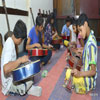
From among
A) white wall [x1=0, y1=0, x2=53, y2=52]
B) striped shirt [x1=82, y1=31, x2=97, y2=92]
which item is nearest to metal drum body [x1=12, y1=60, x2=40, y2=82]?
striped shirt [x1=82, y1=31, x2=97, y2=92]

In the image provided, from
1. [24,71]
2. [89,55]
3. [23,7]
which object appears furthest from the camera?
[23,7]

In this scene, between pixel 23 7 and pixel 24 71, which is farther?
pixel 23 7

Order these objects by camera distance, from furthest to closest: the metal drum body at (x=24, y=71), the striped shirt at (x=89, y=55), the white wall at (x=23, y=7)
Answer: the white wall at (x=23, y=7)
the striped shirt at (x=89, y=55)
the metal drum body at (x=24, y=71)

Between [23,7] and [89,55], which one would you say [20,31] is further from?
[23,7]

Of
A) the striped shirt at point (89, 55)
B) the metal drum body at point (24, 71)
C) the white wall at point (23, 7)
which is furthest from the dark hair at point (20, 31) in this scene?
the white wall at point (23, 7)

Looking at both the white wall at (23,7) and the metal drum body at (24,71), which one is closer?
the metal drum body at (24,71)

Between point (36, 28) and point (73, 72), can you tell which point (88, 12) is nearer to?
point (36, 28)

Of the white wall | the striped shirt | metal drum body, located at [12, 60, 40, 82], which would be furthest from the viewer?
the white wall

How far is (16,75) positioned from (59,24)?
6.08 m

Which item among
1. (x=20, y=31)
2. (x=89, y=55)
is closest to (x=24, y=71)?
(x=20, y=31)

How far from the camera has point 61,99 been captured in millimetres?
1863

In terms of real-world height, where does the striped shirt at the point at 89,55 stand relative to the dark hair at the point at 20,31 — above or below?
below

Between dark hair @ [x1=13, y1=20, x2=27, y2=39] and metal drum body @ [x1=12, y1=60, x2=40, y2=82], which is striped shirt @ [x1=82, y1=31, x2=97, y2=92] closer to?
metal drum body @ [x1=12, y1=60, x2=40, y2=82]

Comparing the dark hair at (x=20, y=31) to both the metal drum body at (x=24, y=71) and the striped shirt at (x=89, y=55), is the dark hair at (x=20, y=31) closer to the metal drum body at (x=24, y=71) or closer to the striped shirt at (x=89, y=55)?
the metal drum body at (x=24, y=71)
